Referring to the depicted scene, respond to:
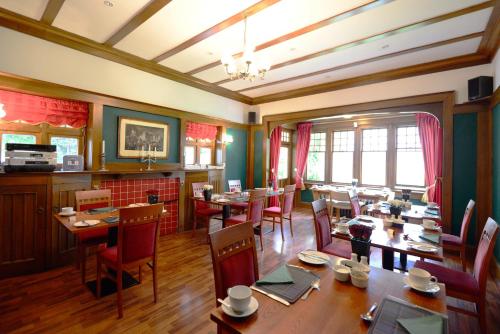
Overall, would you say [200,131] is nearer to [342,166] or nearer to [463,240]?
[342,166]

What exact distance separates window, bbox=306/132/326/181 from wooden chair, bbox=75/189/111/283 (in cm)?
595

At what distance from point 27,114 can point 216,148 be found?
3356mm

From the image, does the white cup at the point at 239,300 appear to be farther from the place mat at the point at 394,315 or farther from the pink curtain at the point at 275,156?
the pink curtain at the point at 275,156

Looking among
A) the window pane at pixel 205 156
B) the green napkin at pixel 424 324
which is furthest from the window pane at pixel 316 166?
the green napkin at pixel 424 324

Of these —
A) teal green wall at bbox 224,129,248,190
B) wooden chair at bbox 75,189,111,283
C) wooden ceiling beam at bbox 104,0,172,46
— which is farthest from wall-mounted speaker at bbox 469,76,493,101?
wooden chair at bbox 75,189,111,283

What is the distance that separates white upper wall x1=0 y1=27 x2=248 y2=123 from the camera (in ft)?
9.61

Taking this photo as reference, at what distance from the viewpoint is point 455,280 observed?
1939 millimetres

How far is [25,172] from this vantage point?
2.76m

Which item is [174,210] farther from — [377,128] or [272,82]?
[377,128]

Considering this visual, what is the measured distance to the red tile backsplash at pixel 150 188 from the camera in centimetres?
384

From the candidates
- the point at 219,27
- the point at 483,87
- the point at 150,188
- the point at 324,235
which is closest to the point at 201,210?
the point at 150,188

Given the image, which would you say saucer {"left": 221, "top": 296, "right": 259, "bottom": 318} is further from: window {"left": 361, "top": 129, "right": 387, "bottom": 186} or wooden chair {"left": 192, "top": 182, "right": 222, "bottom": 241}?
window {"left": 361, "top": 129, "right": 387, "bottom": 186}

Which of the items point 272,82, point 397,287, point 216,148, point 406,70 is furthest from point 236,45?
point 397,287

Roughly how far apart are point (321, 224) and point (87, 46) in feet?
13.0
